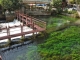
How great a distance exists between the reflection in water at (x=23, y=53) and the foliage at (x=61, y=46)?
0.86 metres

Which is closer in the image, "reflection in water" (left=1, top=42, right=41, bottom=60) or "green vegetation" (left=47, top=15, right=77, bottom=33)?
"reflection in water" (left=1, top=42, right=41, bottom=60)

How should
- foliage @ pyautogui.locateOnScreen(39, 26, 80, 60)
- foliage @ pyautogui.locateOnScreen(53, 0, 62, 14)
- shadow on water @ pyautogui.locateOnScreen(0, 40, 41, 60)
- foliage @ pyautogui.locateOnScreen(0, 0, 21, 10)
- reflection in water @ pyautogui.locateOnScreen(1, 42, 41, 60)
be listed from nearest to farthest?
foliage @ pyautogui.locateOnScreen(39, 26, 80, 60), reflection in water @ pyautogui.locateOnScreen(1, 42, 41, 60), shadow on water @ pyautogui.locateOnScreen(0, 40, 41, 60), foliage @ pyautogui.locateOnScreen(0, 0, 21, 10), foliage @ pyautogui.locateOnScreen(53, 0, 62, 14)

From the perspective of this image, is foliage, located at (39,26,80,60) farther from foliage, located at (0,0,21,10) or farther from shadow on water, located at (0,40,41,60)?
foliage, located at (0,0,21,10)

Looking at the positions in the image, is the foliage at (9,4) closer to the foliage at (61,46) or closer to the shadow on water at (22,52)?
the foliage at (61,46)

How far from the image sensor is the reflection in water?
80.6 feet

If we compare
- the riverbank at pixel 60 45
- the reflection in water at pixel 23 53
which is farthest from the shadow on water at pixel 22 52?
the riverbank at pixel 60 45

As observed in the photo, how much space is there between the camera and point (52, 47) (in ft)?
88.2

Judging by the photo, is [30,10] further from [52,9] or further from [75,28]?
[75,28]

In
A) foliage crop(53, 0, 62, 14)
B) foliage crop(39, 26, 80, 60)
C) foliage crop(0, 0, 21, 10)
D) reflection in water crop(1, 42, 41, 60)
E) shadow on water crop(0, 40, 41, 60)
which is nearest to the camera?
foliage crop(39, 26, 80, 60)

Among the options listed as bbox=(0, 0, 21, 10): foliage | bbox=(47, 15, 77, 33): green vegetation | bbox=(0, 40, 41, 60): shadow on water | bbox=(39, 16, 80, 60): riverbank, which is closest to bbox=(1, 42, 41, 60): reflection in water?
bbox=(0, 40, 41, 60): shadow on water

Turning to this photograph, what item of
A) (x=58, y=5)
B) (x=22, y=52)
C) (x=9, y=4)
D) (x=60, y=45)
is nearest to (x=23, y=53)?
(x=22, y=52)

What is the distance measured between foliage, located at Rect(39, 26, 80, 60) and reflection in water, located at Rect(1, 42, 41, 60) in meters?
0.86

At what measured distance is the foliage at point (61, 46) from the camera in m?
24.4

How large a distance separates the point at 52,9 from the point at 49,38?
19.7 metres
